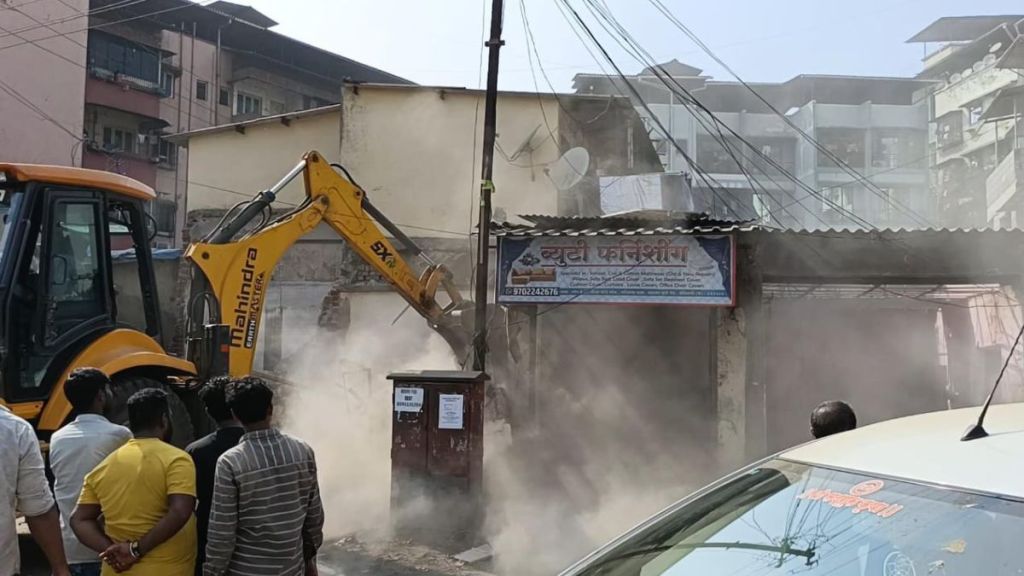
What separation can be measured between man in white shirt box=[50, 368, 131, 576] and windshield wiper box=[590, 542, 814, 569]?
8.68 ft

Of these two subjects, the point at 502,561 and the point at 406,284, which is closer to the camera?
the point at 502,561

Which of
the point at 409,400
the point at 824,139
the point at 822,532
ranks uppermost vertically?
the point at 824,139

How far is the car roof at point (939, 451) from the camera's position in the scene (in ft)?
6.85

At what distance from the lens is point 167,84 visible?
33.6 metres

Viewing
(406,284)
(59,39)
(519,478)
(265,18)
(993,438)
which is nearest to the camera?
(993,438)

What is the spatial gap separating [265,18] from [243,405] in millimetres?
37404

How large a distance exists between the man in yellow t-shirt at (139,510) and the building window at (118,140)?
31.3 metres

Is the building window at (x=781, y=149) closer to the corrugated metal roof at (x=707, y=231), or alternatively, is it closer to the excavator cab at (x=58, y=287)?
the corrugated metal roof at (x=707, y=231)

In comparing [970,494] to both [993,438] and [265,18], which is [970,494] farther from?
[265,18]

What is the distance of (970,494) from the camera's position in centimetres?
207

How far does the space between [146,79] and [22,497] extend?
1293 inches

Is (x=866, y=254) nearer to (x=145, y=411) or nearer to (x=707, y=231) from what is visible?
(x=707, y=231)

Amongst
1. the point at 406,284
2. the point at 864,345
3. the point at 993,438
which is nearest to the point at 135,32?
the point at 406,284

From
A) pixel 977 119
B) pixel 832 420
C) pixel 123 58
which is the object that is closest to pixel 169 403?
pixel 832 420
